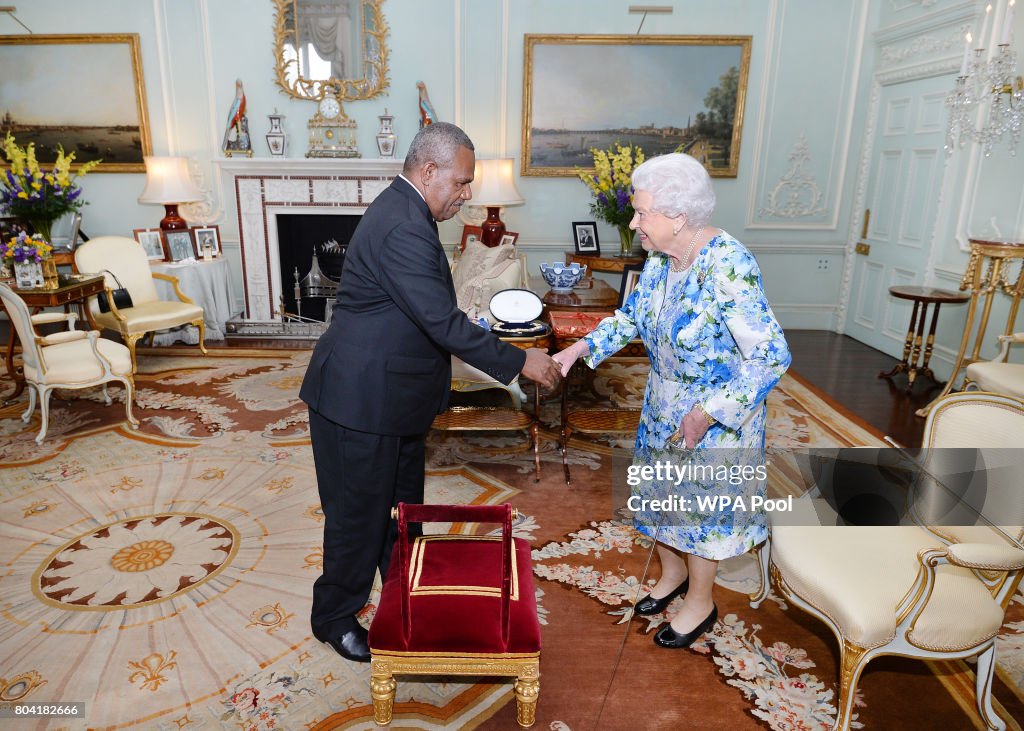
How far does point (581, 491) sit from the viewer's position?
3.73m

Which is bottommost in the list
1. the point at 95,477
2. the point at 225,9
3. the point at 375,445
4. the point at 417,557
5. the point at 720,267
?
the point at 95,477

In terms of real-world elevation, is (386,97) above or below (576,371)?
above

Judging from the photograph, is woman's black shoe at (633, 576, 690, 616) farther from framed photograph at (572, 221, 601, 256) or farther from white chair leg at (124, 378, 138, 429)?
framed photograph at (572, 221, 601, 256)

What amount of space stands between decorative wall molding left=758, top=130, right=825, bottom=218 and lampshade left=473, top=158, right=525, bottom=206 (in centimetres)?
283

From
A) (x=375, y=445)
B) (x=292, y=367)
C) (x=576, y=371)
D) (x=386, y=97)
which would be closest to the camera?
(x=375, y=445)

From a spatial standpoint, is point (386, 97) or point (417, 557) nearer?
point (417, 557)

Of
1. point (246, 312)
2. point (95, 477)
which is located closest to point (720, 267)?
point (95, 477)

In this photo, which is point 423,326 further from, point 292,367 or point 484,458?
point 292,367

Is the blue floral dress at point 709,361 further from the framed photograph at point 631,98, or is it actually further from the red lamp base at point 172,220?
the red lamp base at point 172,220

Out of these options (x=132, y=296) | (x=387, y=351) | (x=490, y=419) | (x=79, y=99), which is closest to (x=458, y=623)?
(x=387, y=351)

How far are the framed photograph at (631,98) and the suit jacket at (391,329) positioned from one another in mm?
5116

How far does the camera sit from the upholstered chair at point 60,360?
415 cm

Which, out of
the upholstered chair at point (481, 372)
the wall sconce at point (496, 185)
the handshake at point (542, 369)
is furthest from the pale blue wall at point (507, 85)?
the handshake at point (542, 369)

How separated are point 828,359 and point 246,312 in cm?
603
